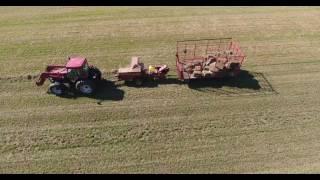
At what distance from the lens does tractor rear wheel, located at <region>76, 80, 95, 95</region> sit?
709 inches

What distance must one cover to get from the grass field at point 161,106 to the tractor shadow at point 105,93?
7 centimetres

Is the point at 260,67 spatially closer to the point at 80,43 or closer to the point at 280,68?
the point at 280,68

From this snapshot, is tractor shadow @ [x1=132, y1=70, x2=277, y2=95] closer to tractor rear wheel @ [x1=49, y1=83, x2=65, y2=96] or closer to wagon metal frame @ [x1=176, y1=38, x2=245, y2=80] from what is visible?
wagon metal frame @ [x1=176, y1=38, x2=245, y2=80]

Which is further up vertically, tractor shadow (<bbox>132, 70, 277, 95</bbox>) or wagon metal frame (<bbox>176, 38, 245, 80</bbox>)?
wagon metal frame (<bbox>176, 38, 245, 80</bbox>)

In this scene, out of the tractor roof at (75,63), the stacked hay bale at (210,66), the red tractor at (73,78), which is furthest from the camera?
the stacked hay bale at (210,66)

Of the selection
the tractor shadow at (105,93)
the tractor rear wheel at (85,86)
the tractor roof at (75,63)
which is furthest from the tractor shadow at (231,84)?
the tractor roof at (75,63)

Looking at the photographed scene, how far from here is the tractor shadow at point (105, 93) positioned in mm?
18172

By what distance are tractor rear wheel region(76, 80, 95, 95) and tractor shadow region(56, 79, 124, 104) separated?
204 mm

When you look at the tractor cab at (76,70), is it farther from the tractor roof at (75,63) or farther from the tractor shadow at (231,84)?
the tractor shadow at (231,84)

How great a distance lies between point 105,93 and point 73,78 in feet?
4.69

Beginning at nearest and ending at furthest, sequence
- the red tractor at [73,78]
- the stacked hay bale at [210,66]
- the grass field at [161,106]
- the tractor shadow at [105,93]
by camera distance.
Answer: the grass field at [161,106], the red tractor at [73,78], the tractor shadow at [105,93], the stacked hay bale at [210,66]

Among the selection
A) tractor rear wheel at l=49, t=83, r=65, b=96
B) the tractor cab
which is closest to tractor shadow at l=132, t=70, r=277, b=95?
the tractor cab

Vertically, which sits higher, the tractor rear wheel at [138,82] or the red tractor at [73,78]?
the red tractor at [73,78]
